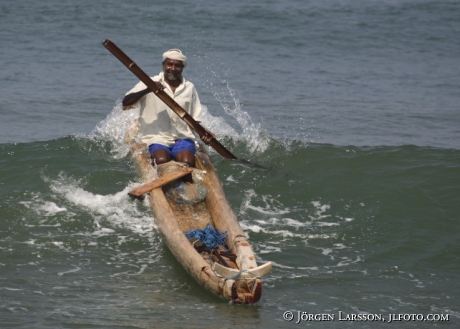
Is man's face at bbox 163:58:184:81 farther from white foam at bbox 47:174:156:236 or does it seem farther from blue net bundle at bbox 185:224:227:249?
blue net bundle at bbox 185:224:227:249

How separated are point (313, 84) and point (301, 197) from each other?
22.6 ft

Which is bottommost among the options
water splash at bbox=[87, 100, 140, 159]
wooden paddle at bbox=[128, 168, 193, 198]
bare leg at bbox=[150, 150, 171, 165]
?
water splash at bbox=[87, 100, 140, 159]

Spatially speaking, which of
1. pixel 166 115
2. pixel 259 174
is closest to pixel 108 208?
pixel 166 115

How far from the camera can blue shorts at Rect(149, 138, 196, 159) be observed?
8.50m

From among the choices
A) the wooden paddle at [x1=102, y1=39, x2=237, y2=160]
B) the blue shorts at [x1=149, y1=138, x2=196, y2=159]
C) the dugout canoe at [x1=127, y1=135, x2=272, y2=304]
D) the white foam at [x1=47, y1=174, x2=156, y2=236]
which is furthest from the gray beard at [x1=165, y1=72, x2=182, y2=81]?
the white foam at [x1=47, y1=174, x2=156, y2=236]

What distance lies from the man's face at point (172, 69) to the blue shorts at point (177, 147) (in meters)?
0.69

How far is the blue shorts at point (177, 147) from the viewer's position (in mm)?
8500

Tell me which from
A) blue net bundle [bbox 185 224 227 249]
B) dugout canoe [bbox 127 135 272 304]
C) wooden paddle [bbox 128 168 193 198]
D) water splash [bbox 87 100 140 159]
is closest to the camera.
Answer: dugout canoe [bbox 127 135 272 304]

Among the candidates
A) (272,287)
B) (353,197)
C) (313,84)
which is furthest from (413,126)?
(272,287)

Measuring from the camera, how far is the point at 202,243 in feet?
23.1

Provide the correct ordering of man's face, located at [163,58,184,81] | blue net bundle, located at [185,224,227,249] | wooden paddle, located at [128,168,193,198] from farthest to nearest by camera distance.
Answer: man's face, located at [163,58,184,81]
wooden paddle, located at [128,168,193,198]
blue net bundle, located at [185,224,227,249]

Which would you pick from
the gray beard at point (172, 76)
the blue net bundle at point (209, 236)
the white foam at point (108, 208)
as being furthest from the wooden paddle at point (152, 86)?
the blue net bundle at point (209, 236)

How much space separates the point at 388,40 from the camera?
20.2 meters

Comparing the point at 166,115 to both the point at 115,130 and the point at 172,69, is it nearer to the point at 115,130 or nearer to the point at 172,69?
the point at 172,69
